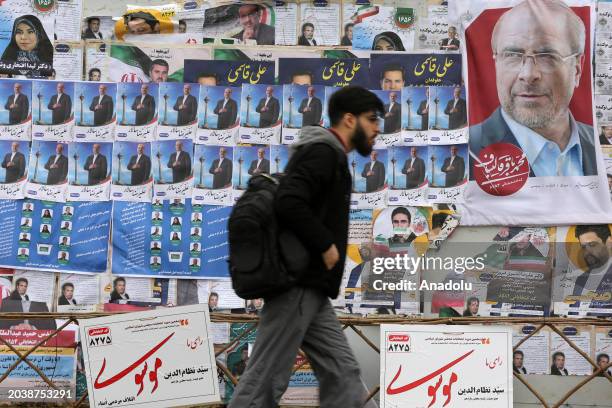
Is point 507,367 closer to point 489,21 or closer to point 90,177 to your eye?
point 489,21

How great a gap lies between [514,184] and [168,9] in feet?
8.65

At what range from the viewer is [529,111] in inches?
284

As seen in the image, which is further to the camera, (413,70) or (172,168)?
(172,168)

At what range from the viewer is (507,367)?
657 centimetres

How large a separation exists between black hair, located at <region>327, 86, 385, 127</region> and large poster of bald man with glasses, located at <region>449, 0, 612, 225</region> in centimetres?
267

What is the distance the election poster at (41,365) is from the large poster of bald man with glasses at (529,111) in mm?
2842

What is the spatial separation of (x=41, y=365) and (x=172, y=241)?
1225 millimetres

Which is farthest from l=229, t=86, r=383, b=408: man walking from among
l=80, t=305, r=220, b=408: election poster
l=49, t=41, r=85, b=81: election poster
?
l=49, t=41, r=85, b=81: election poster

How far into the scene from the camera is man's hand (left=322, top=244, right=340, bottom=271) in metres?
4.34

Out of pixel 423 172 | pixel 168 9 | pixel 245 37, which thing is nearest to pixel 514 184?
pixel 423 172

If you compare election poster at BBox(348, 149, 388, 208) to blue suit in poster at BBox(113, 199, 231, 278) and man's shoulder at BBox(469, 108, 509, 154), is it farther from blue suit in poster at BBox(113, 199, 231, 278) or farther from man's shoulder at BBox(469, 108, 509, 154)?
blue suit in poster at BBox(113, 199, 231, 278)

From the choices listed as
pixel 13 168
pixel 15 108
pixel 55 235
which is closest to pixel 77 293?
pixel 55 235

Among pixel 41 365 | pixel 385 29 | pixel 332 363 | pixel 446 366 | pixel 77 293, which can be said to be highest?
pixel 385 29

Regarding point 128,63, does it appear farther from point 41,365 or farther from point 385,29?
point 41,365
